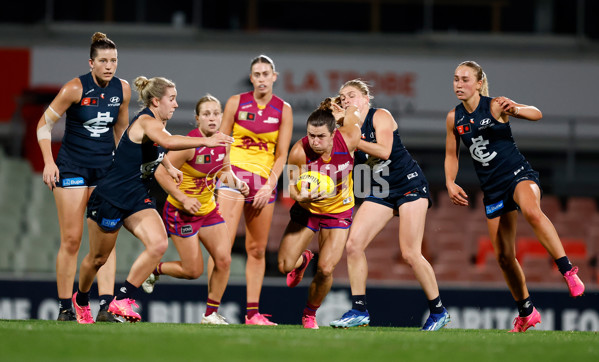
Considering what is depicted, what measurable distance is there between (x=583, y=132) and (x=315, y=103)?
15.0 feet

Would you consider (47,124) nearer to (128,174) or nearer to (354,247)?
(128,174)

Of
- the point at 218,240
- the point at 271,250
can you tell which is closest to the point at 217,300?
the point at 218,240

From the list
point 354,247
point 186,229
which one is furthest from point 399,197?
point 186,229

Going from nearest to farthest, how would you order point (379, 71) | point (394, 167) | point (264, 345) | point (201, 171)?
point (264, 345) → point (394, 167) → point (201, 171) → point (379, 71)

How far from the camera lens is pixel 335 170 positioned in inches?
274

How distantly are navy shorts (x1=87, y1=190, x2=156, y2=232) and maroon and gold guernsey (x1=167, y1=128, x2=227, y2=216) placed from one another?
0.67m

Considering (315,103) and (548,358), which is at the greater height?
(315,103)

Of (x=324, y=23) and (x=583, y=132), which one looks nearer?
(x=583, y=132)

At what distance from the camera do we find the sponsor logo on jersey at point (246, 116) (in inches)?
296

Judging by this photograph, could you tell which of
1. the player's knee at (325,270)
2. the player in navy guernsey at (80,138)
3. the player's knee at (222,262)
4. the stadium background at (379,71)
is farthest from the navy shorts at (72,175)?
the stadium background at (379,71)

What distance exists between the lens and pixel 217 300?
301 inches

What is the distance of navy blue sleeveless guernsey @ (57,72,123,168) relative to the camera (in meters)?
6.86

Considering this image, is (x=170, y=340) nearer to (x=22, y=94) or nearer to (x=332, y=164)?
(x=332, y=164)

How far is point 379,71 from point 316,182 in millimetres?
8442
